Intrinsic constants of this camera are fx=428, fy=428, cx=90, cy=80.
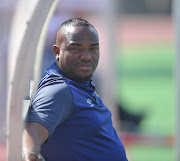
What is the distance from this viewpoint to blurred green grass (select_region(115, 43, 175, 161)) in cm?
1153

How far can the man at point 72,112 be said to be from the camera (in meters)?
1.85

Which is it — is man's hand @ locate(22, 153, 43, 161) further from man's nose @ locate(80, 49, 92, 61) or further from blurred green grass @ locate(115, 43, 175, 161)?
blurred green grass @ locate(115, 43, 175, 161)

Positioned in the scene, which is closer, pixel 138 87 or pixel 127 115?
pixel 127 115

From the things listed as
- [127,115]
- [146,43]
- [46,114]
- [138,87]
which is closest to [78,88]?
[46,114]

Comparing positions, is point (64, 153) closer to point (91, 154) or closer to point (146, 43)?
point (91, 154)

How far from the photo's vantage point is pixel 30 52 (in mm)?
1786

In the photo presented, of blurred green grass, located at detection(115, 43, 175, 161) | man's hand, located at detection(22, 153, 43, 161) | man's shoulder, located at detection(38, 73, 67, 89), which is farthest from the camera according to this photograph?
blurred green grass, located at detection(115, 43, 175, 161)

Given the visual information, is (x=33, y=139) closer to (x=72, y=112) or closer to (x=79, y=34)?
(x=72, y=112)

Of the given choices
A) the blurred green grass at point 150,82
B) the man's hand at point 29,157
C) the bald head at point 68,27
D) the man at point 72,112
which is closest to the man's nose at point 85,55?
the man at point 72,112

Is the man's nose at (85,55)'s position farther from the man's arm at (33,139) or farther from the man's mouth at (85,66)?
the man's arm at (33,139)

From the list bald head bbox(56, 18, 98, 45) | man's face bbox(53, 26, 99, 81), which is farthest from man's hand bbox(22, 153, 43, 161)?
bald head bbox(56, 18, 98, 45)

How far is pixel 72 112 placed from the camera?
6.46ft

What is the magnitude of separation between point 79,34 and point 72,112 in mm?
380

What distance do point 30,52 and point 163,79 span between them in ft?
46.9
